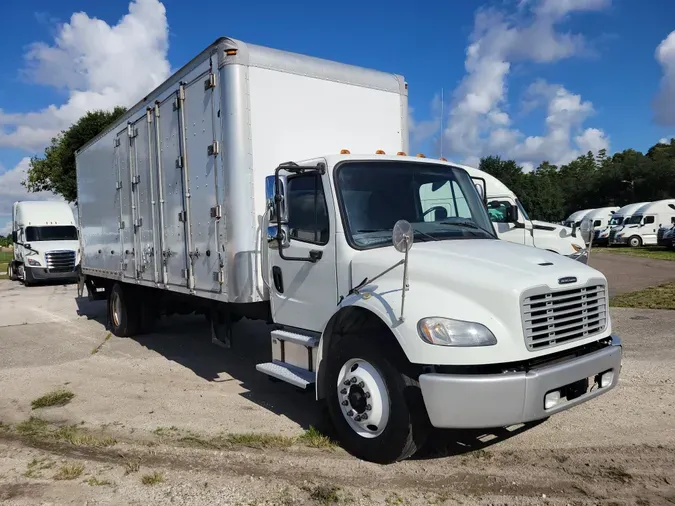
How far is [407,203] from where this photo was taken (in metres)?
4.99

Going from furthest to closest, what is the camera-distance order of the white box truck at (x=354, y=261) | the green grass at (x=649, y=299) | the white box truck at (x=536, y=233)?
the white box truck at (x=536, y=233)
the green grass at (x=649, y=299)
the white box truck at (x=354, y=261)

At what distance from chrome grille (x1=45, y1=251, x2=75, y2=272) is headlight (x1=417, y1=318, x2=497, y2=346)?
2168cm

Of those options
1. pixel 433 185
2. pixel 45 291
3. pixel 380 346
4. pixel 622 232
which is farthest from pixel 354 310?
pixel 622 232

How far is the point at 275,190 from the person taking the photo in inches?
192

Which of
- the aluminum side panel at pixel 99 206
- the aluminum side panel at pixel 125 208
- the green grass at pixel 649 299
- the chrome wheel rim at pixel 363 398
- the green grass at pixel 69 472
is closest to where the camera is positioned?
the chrome wheel rim at pixel 363 398

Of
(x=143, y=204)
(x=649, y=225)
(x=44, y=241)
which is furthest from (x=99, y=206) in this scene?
(x=649, y=225)

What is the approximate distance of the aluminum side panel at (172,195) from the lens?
22.6 feet

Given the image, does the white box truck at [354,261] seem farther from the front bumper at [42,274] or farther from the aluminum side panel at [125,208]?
the front bumper at [42,274]

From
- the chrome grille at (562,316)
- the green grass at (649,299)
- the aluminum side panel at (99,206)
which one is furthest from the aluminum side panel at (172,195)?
the green grass at (649,299)

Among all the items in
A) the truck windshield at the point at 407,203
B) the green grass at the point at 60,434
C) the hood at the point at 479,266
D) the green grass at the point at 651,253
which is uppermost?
the truck windshield at the point at 407,203

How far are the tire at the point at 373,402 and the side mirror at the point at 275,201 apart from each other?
48.6 inches

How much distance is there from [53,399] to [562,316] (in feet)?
18.1

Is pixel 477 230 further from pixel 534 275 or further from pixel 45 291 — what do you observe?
pixel 45 291

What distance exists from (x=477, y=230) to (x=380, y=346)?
168cm
